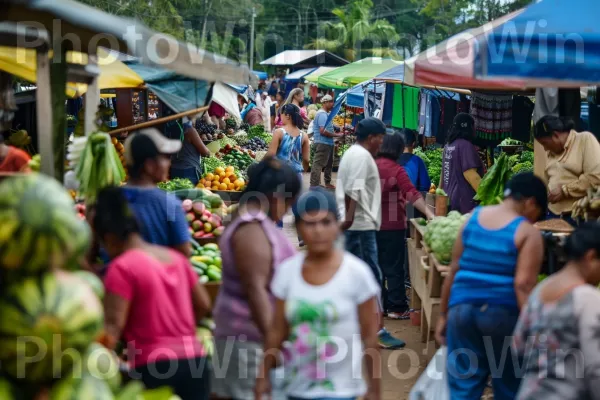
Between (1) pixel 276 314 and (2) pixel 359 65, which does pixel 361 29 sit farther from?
(1) pixel 276 314

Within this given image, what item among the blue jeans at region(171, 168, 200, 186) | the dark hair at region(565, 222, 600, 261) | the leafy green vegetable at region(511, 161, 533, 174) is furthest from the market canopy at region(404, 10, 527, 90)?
the blue jeans at region(171, 168, 200, 186)

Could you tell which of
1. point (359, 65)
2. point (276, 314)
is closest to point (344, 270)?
point (276, 314)

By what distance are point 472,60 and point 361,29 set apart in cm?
4991

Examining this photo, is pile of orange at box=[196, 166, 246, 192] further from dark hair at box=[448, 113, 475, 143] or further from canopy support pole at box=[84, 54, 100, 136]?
canopy support pole at box=[84, 54, 100, 136]

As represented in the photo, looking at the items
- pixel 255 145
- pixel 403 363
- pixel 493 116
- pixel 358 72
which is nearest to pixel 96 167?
pixel 403 363

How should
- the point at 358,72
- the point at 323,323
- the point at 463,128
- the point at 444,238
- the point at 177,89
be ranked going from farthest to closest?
the point at 358,72 < the point at 463,128 < the point at 177,89 < the point at 444,238 < the point at 323,323

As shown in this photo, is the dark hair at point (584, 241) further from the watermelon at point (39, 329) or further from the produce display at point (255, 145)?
the produce display at point (255, 145)

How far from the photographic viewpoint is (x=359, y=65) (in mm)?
22297

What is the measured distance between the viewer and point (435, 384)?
544cm

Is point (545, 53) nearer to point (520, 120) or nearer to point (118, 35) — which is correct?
point (118, 35)

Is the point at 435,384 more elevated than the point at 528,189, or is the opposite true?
the point at 528,189

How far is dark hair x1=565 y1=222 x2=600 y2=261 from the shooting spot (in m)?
3.93

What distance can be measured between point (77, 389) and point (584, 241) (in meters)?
2.38

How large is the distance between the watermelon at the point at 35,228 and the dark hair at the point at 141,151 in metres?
1.81
